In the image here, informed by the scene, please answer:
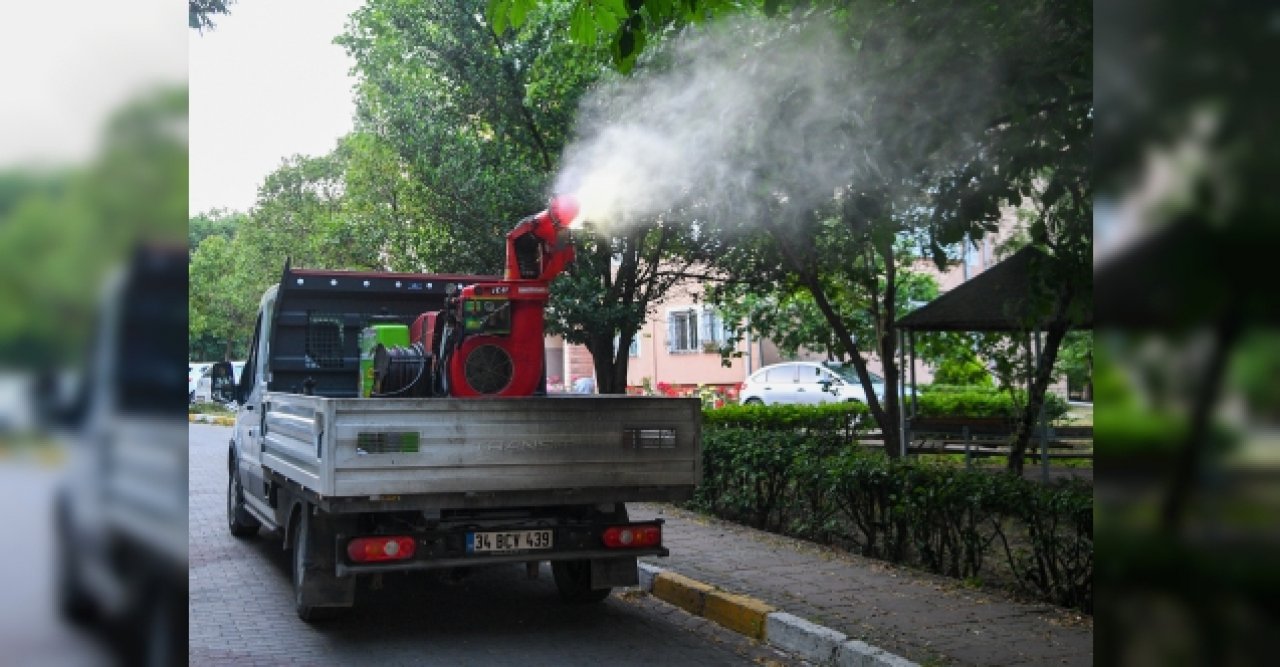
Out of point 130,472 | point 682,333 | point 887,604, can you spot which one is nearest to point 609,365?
point 887,604

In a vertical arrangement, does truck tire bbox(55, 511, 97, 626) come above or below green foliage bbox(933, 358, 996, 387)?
below

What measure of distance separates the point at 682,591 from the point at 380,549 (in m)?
2.54

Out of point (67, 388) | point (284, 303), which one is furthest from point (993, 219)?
point (67, 388)

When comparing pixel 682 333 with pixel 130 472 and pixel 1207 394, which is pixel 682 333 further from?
pixel 1207 394

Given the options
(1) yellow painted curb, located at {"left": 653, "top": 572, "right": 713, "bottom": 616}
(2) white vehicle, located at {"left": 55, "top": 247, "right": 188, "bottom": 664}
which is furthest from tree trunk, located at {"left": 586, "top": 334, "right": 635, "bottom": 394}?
(2) white vehicle, located at {"left": 55, "top": 247, "right": 188, "bottom": 664}

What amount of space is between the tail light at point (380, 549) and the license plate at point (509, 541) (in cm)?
42

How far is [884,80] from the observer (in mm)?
7168

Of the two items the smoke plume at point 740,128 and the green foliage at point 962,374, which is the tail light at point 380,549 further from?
the green foliage at point 962,374

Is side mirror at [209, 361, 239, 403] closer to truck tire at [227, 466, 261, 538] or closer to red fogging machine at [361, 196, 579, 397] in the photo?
truck tire at [227, 466, 261, 538]

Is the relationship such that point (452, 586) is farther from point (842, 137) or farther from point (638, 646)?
point (842, 137)

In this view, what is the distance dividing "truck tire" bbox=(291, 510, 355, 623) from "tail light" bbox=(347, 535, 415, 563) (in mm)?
543

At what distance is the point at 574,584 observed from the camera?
821 centimetres

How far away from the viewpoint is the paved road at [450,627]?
668 centimetres

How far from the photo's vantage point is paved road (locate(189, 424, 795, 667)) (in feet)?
21.9
